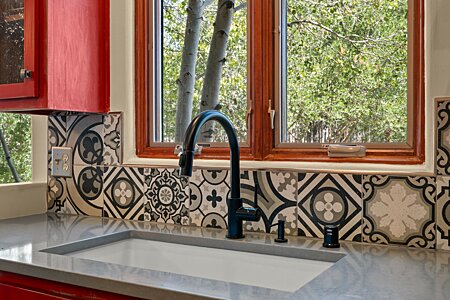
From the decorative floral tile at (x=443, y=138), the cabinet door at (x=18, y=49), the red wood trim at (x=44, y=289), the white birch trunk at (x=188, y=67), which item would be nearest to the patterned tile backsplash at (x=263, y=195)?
the decorative floral tile at (x=443, y=138)

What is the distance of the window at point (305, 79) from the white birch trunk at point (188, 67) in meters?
0.02

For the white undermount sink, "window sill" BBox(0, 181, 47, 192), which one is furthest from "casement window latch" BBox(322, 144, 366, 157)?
"window sill" BBox(0, 181, 47, 192)

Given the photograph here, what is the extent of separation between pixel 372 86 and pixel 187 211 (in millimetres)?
758

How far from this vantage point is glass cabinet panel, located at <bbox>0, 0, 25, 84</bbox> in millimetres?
1780

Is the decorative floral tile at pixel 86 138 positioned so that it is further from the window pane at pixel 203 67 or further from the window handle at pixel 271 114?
the window handle at pixel 271 114

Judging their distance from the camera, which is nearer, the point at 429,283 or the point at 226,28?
the point at 429,283

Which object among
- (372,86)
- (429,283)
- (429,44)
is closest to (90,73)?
(372,86)

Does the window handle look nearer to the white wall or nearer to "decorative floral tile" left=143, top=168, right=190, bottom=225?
the white wall

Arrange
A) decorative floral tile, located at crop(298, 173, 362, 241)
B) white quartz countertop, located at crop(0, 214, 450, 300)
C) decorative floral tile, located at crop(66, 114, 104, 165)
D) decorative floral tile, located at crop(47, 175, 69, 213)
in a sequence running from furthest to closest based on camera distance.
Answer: decorative floral tile, located at crop(47, 175, 69, 213) → decorative floral tile, located at crop(66, 114, 104, 165) → decorative floral tile, located at crop(298, 173, 362, 241) → white quartz countertop, located at crop(0, 214, 450, 300)

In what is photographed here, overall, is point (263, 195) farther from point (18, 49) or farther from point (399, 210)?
point (18, 49)

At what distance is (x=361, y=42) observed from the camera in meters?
1.58

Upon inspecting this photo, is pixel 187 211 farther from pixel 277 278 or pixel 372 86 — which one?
pixel 372 86

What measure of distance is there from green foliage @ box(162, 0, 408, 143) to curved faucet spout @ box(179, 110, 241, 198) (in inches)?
8.4

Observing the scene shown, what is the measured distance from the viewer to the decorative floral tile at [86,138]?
1.99 m
